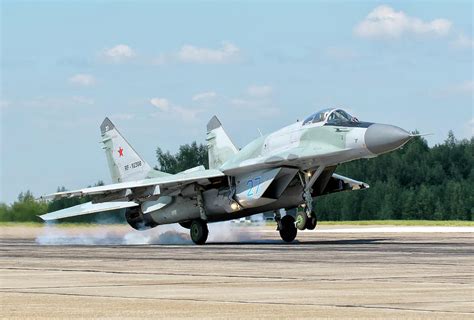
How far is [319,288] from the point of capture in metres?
13.0

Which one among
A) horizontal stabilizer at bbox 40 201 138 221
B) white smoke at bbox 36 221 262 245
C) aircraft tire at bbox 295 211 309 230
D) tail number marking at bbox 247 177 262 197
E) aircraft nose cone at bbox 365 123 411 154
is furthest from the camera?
white smoke at bbox 36 221 262 245

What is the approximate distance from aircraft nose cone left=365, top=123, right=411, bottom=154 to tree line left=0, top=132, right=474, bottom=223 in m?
36.7

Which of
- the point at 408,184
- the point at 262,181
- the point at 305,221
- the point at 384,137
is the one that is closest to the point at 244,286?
the point at 384,137

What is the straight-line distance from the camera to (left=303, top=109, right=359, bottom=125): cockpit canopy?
27203 millimetres

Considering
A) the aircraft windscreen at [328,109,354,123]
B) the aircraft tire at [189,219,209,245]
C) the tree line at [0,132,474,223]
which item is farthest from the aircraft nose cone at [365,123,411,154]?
the tree line at [0,132,474,223]

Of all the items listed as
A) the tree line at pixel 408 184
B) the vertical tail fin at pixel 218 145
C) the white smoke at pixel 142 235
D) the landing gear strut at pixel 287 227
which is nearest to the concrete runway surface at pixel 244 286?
the landing gear strut at pixel 287 227

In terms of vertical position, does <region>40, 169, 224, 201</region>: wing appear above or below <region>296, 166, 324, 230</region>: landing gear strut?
above

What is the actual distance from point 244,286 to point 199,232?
55.5 feet

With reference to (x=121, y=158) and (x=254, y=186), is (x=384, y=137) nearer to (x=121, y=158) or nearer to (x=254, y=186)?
(x=254, y=186)

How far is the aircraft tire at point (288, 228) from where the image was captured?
29.8m

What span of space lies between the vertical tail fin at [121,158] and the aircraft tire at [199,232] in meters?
4.45

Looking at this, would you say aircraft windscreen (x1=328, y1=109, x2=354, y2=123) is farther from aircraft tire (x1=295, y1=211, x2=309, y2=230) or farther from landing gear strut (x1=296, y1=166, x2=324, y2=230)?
aircraft tire (x1=295, y1=211, x2=309, y2=230)

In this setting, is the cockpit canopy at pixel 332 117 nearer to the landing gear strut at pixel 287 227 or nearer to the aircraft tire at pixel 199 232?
the landing gear strut at pixel 287 227

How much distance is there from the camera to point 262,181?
2827 cm
